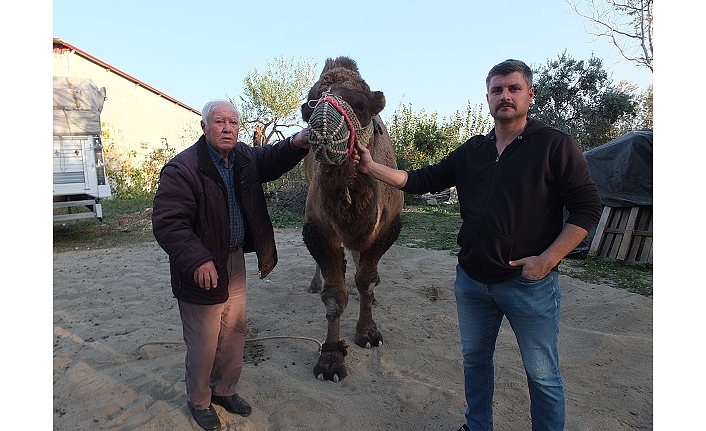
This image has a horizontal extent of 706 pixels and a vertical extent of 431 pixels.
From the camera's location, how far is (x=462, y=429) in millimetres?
2900

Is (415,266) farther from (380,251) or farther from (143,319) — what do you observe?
(143,319)

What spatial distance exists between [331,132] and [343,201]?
83 cm

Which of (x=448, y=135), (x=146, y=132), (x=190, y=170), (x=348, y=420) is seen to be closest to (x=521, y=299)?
(x=348, y=420)

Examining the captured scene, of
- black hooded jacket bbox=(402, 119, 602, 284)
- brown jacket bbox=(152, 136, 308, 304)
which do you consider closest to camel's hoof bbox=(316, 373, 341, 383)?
brown jacket bbox=(152, 136, 308, 304)

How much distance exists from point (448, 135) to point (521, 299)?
19.2 meters

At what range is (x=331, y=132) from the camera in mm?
2721

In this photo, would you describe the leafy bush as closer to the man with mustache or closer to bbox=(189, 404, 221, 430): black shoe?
bbox=(189, 404, 221, 430): black shoe

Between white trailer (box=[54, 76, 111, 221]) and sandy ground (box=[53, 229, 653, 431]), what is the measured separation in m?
4.39

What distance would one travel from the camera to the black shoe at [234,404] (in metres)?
3.17

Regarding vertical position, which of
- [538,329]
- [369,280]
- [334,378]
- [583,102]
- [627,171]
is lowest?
[334,378]

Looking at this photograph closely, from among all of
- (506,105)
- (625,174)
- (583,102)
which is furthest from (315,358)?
(583,102)

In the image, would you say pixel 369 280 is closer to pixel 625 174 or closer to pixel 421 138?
pixel 625 174

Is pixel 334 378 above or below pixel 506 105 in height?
below

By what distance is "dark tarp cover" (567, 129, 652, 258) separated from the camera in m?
8.52
